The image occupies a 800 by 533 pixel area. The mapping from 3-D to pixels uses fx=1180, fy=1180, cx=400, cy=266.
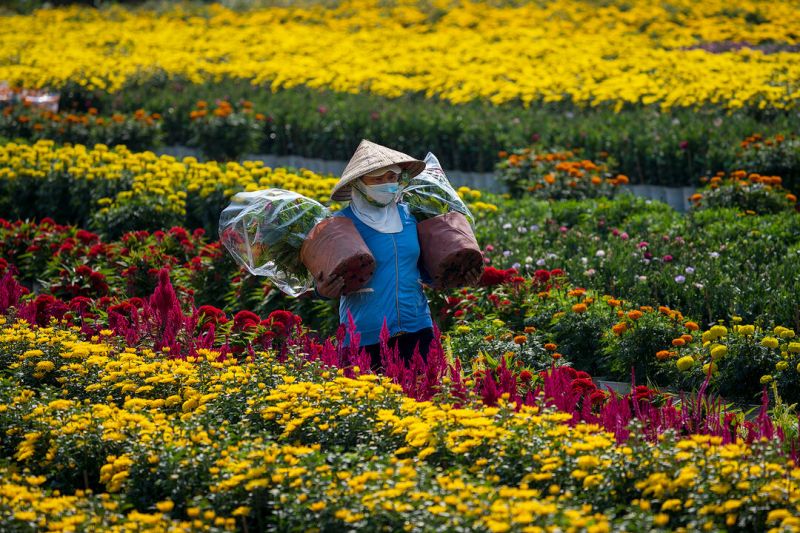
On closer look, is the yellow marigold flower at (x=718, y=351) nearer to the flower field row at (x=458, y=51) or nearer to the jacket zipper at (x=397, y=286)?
the jacket zipper at (x=397, y=286)

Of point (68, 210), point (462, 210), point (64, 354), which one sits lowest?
point (68, 210)

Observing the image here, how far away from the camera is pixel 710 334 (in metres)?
5.69

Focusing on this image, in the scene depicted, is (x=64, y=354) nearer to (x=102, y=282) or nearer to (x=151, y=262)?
(x=102, y=282)

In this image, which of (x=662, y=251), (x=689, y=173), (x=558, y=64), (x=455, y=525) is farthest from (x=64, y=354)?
(x=558, y=64)

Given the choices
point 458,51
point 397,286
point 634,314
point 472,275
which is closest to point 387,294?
point 397,286

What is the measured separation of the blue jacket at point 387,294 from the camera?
563 centimetres

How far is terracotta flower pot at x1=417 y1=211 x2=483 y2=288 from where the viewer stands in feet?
18.7

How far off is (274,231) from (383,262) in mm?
577

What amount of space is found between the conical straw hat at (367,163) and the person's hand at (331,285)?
0.47m

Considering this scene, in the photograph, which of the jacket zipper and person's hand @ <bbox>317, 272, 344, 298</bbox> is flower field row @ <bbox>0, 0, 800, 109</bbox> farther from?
person's hand @ <bbox>317, 272, 344, 298</bbox>

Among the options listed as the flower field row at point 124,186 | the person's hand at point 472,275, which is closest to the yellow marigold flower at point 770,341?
the person's hand at point 472,275

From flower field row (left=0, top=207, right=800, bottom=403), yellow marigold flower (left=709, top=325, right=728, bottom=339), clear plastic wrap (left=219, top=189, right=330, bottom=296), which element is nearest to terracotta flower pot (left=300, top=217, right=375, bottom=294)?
clear plastic wrap (left=219, top=189, right=330, bottom=296)

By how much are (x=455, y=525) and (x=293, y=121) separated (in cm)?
1007

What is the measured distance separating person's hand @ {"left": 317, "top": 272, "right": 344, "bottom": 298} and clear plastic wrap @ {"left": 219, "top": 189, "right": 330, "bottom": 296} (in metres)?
0.35
